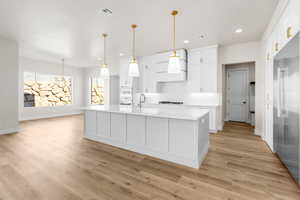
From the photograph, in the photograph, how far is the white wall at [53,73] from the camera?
6.22 meters

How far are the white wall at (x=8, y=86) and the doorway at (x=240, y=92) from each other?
7.77 meters

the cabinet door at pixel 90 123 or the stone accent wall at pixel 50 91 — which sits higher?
the stone accent wall at pixel 50 91

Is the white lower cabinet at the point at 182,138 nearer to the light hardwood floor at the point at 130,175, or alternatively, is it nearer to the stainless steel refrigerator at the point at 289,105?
the light hardwood floor at the point at 130,175

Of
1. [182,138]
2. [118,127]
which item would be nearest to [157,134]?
[182,138]

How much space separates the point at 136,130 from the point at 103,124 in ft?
3.28

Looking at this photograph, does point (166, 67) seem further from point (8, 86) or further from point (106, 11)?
point (8, 86)

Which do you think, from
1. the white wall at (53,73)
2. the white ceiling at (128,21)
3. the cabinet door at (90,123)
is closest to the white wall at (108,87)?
the white wall at (53,73)

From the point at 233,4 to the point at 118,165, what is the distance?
137 inches

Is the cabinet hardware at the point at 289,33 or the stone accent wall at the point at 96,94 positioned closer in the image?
the cabinet hardware at the point at 289,33

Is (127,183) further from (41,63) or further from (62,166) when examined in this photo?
(41,63)

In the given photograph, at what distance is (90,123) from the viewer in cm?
366

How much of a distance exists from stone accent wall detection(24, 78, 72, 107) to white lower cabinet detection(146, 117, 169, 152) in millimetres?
6846

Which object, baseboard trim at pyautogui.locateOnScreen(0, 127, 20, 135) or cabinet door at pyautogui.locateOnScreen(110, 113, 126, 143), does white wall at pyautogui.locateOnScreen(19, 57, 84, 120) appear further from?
cabinet door at pyautogui.locateOnScreen(110, 113, 126, 143)

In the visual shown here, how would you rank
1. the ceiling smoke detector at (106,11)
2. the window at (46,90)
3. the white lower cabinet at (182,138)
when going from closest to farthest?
the white lower cabinet at (182,138), the ceiling smoke detector at (106,11), the window at (46,90)
